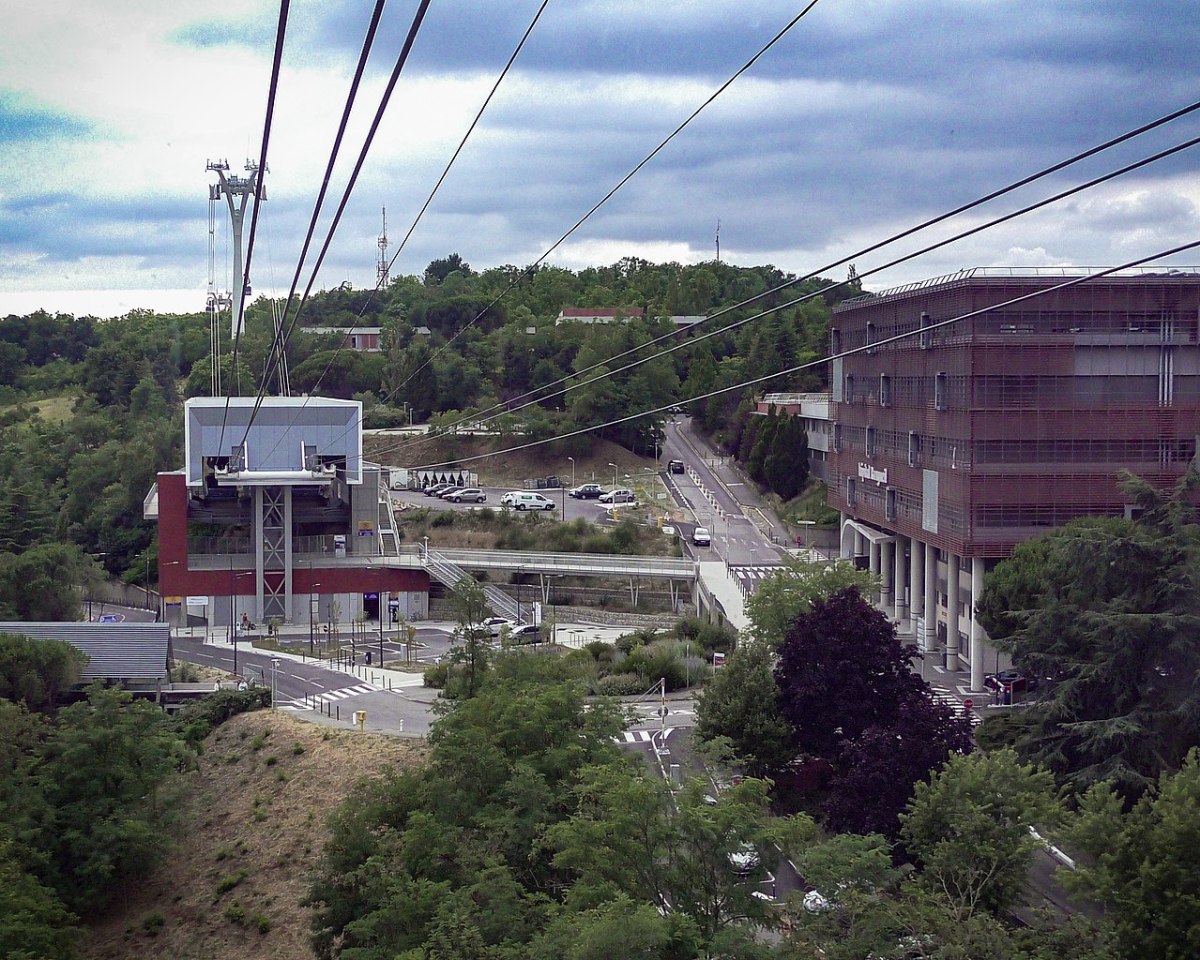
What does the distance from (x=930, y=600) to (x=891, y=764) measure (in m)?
13.9

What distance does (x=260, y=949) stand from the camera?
55.7 ft

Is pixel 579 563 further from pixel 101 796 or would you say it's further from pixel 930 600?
pixel 101 796

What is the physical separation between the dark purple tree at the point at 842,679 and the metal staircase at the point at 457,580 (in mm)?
16869

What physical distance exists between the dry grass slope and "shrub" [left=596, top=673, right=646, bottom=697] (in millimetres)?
4618

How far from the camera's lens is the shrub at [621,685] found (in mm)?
24156

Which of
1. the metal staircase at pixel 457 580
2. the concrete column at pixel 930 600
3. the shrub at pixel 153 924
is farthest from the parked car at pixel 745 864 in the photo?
the metal staircase at pixel 457 580

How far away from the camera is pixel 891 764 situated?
14594 mm

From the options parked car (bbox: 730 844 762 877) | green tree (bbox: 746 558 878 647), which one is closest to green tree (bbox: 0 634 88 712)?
green tree (bbox: 746 558 878 647)

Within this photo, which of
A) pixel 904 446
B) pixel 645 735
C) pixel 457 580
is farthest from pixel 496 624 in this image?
pixel 645 735

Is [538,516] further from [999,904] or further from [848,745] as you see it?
[999,904]

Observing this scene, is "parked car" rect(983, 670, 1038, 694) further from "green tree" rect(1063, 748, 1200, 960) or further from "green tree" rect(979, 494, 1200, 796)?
"green tree" rect(1063, 748, 1200, 960)

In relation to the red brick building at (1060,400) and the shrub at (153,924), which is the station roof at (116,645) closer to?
the shrub at (153,924)

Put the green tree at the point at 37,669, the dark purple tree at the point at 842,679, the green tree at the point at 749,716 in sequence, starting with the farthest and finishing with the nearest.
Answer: the green tree at the point at 37,669, the green tree at the point at 749,716, the dark purple tree at the point at 842,679

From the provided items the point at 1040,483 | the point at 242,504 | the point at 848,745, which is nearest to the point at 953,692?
the point at 1040,483
